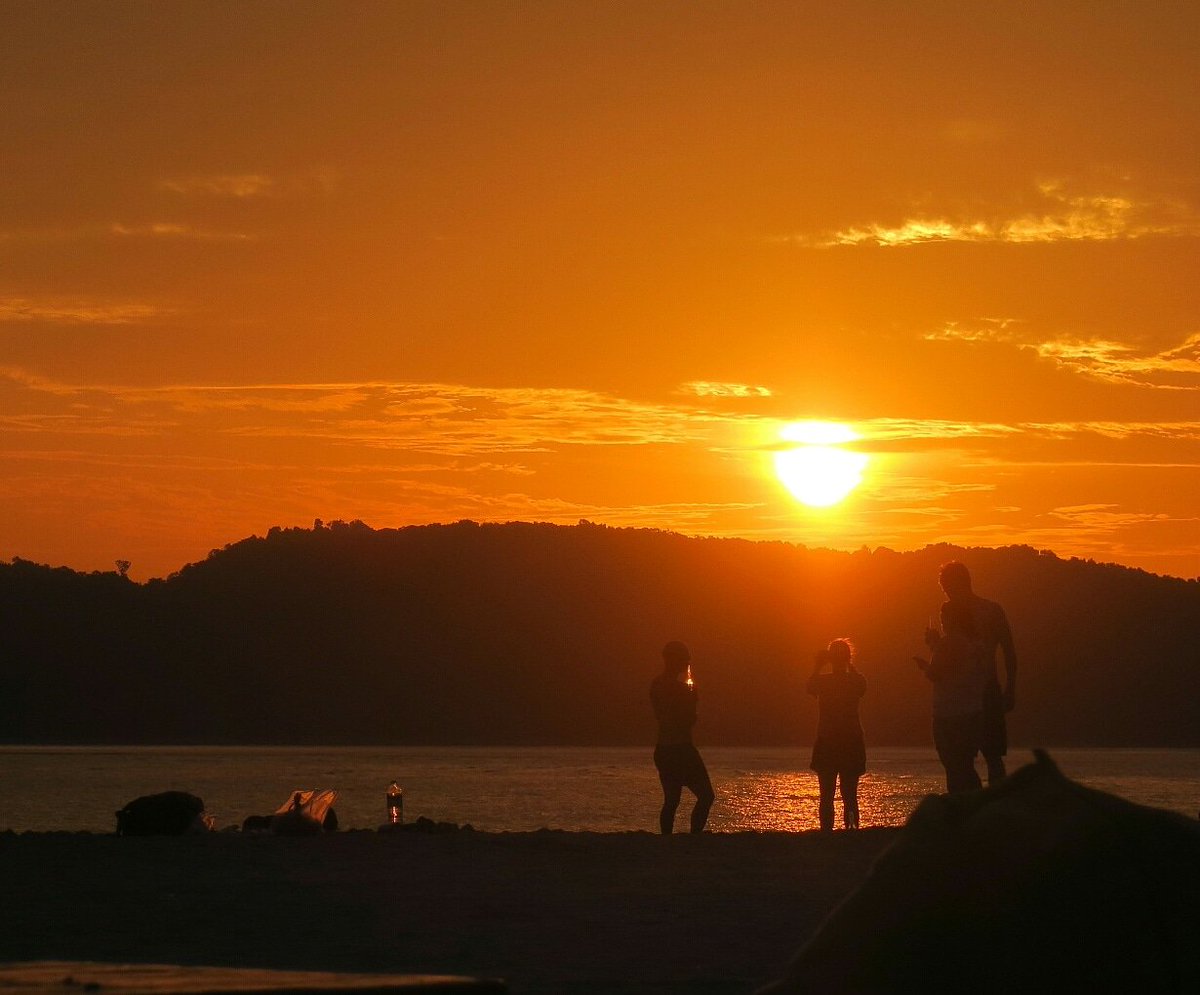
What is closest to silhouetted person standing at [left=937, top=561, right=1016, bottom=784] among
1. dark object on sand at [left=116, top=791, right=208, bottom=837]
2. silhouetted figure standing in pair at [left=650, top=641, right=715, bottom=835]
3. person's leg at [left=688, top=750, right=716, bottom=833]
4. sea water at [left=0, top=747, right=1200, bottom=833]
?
silhouetted figure standing in pair at [left=650, top=641, right=715, bottom=835]

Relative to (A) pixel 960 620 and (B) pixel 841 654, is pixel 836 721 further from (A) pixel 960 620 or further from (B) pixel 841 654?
(A) pixel 960 620

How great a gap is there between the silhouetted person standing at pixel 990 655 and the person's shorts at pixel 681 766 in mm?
3135

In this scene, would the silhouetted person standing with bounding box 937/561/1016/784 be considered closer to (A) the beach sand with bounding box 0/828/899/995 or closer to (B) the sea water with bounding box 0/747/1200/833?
(A) the beach sand with bounding box 0/828/899/995

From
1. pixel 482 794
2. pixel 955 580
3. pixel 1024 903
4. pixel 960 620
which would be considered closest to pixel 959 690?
pixel 960 620

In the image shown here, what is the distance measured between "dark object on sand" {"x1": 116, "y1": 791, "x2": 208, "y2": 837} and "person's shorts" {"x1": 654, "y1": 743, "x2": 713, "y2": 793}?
4082 millimetres

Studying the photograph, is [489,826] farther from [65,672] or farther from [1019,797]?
[65,672]

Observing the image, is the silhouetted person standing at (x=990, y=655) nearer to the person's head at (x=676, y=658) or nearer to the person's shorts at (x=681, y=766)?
the person's head at (x=676, y=658)

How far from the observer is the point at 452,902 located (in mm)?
9422

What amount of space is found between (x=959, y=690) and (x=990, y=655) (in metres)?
0.32

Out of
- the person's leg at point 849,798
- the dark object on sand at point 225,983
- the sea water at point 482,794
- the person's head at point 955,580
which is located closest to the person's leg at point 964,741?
the person's head at point 955,580

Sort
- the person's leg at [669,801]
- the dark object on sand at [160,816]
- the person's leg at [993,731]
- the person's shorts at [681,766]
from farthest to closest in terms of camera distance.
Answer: the dark object on sand at [160,816] < the person's leg at [669,801] < the person's shorts at [681,766] < the person's leg at [993,731]

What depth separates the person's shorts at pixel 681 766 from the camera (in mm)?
14203

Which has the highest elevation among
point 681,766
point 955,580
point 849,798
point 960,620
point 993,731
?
point 955,580

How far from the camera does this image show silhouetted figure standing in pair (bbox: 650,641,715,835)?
1407cm
